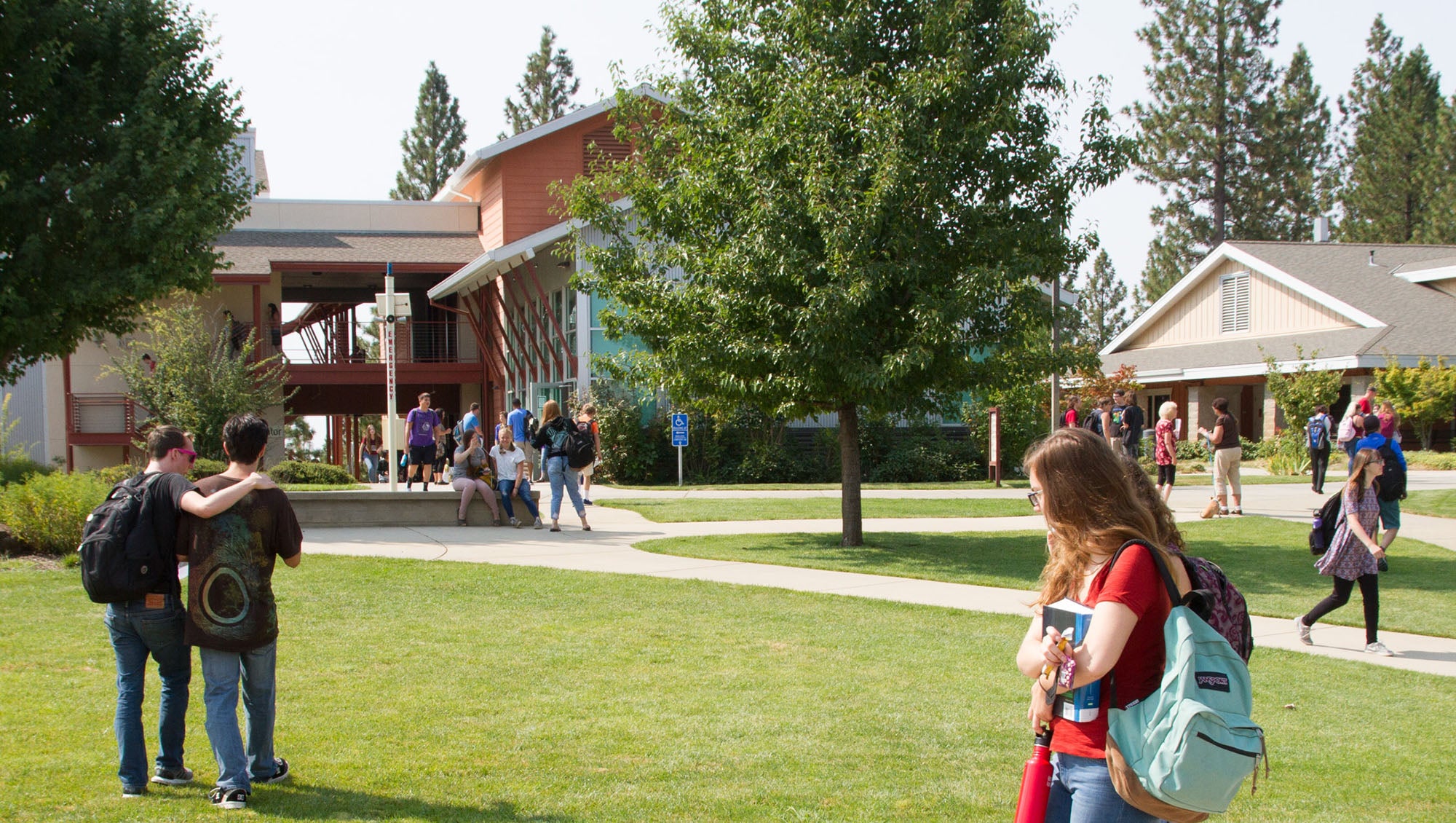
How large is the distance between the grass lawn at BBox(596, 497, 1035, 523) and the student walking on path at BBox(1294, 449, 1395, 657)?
9508 mm

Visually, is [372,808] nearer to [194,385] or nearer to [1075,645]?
[1075,645]

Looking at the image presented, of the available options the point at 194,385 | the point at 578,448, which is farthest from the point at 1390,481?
the point at 194,385

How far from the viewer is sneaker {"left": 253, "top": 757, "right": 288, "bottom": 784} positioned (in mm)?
5203

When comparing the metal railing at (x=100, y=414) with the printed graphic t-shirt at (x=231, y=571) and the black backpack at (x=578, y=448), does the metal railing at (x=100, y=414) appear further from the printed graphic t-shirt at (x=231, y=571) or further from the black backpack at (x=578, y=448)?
the printed graphic t-shirt at (x=231, y=571)

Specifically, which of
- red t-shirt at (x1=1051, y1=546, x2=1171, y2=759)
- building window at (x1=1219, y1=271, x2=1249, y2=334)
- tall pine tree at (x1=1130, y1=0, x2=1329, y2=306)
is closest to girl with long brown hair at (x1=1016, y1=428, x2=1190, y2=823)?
red t-shirt at (x1=1051, y1=546, x2=1171, y2=759)

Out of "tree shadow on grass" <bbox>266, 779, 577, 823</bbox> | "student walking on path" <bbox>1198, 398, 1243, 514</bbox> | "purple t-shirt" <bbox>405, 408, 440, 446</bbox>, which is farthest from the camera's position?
"purple t-shirt" <bbox>405, 408, 440, 446</bbox>

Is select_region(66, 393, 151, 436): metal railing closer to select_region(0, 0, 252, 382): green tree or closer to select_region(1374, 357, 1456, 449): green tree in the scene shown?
select_region(0, 0, 252, 382): green tree

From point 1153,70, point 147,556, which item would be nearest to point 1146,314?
point 1153,70

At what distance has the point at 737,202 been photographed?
1347 cm

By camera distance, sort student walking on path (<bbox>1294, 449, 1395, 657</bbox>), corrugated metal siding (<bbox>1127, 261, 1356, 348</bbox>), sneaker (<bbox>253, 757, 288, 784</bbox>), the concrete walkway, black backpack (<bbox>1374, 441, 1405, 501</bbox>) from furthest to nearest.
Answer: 1. corrugated metal siding (<bbox>1127, 261, 1356, 348</bbox>)
2. the concrete walkway
3. black backpack (<bbox>1374, 441, 1405, 501</bbox>)
4. student walking on path (<bbox>1294, 449, 1395, 657</bbox>)
5. sneaker (<bbox>253, 757, 288, 784</bbox>)

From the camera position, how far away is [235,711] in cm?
504

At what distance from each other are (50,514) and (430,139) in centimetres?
4675

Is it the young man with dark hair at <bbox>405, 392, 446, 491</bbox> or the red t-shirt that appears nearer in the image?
the red t-shirt

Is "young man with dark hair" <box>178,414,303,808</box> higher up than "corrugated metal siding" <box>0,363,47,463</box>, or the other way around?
"corrugated metal siding" <box>0,363,47,463</box>
